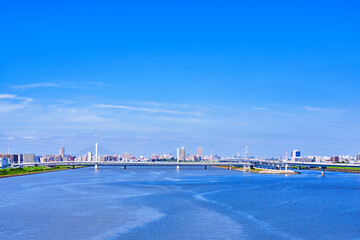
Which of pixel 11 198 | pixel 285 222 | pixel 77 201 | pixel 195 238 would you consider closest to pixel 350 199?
pixel 285 222

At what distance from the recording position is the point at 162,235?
752 inches

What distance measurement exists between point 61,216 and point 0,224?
371 centimetres

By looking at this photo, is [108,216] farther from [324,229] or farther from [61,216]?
[324,229]

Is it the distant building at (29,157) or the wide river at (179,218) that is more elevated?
the wide river at (179,218)

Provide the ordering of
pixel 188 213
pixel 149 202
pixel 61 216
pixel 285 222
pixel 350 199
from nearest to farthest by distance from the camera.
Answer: pixel 285 222 → pixel 61 216 → pixel 188 213 → pixel 149 202 → pixel 350 199

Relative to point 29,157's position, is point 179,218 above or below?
above

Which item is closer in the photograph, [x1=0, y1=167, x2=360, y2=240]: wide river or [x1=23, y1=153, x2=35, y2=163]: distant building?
[x1=0, y1=167, x2=360, y2=240]: wide river

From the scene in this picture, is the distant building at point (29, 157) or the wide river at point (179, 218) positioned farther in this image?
the distant building at point (29, 157)

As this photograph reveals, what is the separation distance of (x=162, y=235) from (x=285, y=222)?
7991mm

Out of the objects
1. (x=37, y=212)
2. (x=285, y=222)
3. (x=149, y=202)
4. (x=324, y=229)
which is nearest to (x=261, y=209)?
(x=285, y=222)

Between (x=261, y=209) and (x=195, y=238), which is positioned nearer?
(x=195, y=238)

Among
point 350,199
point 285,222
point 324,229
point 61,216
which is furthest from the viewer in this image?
point 350,199

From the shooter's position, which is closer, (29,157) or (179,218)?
(179,218)

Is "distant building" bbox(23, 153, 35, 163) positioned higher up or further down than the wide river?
further down
